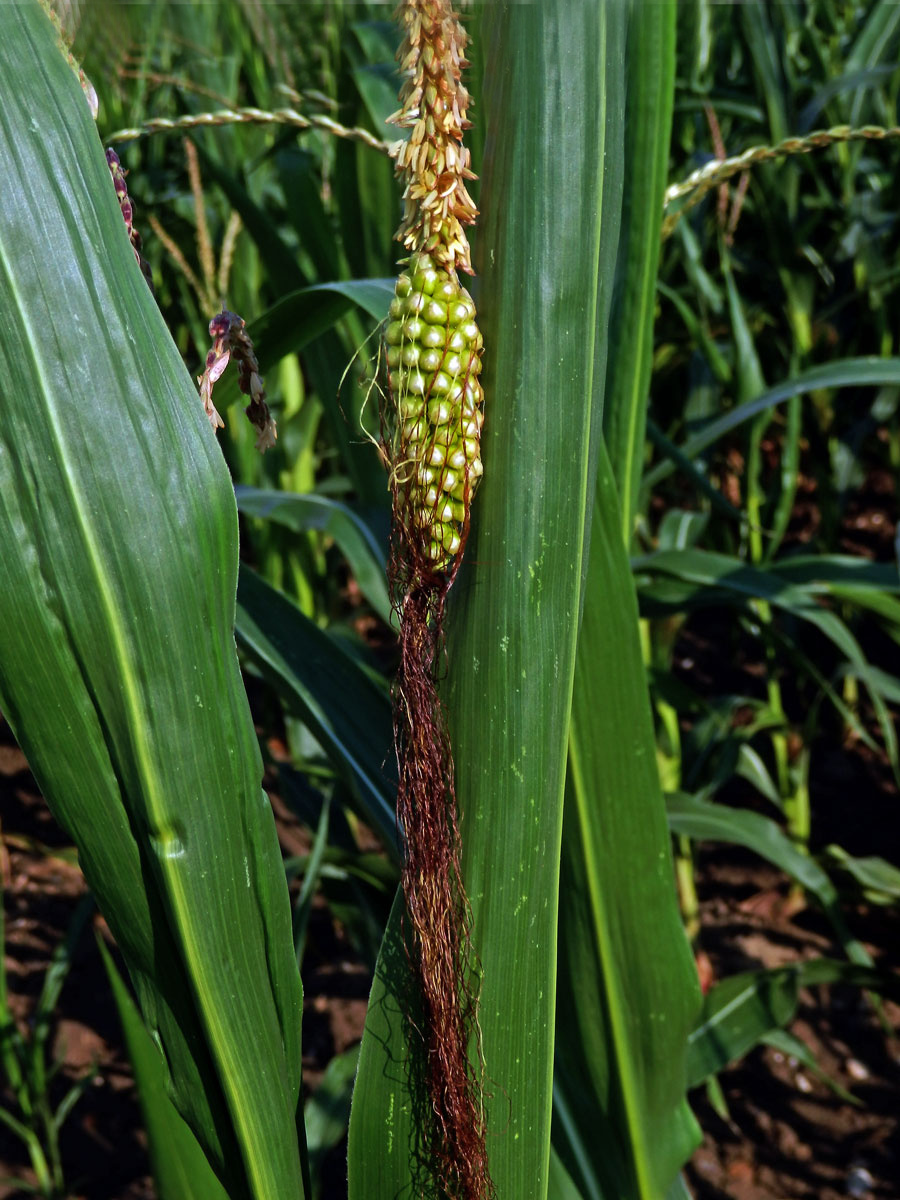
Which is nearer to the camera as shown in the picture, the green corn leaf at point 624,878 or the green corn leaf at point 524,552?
the green corn leaf at point 524,552

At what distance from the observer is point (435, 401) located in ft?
1.18

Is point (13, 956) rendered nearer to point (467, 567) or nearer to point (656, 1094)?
point (656, 1094)

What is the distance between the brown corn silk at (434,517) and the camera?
1.06 feet

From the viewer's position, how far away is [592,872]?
575mm

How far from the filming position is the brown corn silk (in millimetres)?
323

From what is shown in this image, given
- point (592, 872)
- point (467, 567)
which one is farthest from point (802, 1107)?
point (467, 567)

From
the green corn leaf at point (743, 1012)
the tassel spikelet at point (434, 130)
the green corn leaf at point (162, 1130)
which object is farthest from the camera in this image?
the green corn leaf at point (743, 1012)

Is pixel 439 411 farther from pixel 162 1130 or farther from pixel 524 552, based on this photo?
pixel 162 1130

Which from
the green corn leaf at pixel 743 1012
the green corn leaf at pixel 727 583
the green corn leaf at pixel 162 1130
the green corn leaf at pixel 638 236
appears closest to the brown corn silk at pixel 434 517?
the green corn leaf at pixel 162 1130

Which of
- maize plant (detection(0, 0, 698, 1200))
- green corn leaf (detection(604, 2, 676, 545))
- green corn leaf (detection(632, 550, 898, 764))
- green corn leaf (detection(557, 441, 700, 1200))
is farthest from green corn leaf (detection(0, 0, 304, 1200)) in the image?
green corn leaf (detection(632, 550, 898, 764))

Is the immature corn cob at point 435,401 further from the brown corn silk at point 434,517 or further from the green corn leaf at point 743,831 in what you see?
the green corn leaf at point 743,831

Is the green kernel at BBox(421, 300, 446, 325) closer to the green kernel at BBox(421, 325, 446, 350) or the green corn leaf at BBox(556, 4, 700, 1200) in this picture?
the green kernel at BBox(421, 325, 446, 350)

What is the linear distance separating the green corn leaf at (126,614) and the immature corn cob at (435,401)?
0.07m

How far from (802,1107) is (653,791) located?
3.02 ft
